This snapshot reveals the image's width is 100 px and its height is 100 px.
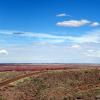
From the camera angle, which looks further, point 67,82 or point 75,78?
point 75,78

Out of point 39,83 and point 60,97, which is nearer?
point 60,97

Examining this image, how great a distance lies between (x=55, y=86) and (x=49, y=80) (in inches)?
241

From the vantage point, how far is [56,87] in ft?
191

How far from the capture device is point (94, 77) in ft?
221

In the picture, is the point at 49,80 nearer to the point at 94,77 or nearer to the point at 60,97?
the point at 94,77

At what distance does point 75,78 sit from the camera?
67688 mm

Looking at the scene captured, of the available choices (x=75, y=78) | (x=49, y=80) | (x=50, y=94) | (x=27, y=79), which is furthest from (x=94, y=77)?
(x=50, y=94)

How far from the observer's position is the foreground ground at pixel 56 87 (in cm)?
4872

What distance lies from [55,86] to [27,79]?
1018 cm

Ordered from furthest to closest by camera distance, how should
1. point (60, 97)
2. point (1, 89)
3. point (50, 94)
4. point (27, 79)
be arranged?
1. point (27, 79)
2. point (1, 89)
3. point (50, 94)
4. point (60, 97)

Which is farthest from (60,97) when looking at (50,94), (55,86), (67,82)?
(67,82)

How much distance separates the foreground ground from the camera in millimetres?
48719

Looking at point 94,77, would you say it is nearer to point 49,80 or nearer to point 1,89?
point 49,80

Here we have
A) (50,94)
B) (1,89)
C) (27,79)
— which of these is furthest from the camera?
(27,79)
